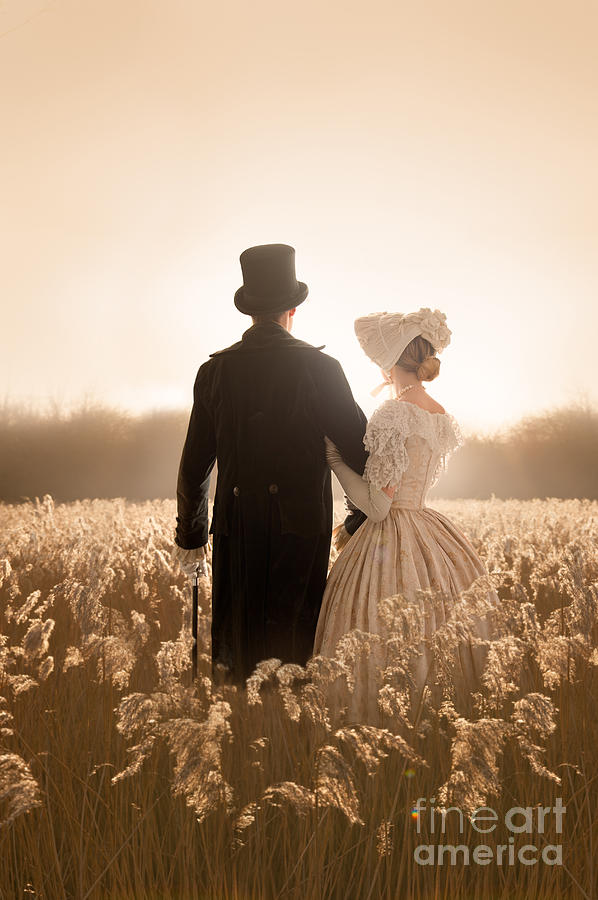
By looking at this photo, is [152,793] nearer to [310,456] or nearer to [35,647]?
[35,647]

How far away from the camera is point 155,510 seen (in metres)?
7.65

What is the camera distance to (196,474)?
11.3 feet

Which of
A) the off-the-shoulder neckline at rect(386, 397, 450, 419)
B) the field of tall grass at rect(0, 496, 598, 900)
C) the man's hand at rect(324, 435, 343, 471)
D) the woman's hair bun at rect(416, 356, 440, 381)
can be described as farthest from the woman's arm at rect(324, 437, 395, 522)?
the field of tall grass at rect(0, 496, 598, 900)

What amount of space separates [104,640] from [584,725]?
62.9 inches

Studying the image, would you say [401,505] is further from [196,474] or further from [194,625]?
[194,625]

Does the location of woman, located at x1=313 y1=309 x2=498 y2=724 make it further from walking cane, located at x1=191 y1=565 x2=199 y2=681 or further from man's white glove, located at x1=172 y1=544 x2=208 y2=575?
man's white glove, located at x1=172 y1=544 x2=208 y2=575

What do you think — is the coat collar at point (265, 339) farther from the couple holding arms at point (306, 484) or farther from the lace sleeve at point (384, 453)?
the lace sleeve at point (384, 453)

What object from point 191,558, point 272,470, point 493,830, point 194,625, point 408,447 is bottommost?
point 493,830

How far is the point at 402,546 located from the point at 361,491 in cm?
31

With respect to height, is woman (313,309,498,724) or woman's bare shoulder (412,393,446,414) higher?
woman's bare shoulder (412,393,446,414)

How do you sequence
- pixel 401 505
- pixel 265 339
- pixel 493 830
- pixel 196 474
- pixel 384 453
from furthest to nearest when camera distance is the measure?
pixel 196 474 < pixel 401 505 < pixel 265 339 < pixel 384 453 < pixel 493 830

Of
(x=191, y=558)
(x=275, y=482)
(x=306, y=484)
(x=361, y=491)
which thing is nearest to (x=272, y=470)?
(x=275, y=482)

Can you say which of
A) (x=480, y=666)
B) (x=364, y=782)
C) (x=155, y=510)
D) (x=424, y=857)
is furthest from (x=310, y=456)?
(x=155, y=510)

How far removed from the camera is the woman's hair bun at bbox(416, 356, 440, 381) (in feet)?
10.8
